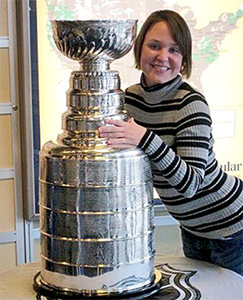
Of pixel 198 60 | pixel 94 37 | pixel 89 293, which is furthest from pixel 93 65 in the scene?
pixel 198 60

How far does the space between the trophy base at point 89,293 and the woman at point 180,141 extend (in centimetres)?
17

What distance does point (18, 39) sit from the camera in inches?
63.7

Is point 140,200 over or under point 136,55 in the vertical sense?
under

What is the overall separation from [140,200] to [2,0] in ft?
2.60

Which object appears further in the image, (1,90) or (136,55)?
(1,90)

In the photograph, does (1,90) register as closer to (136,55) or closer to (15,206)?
(15,206)

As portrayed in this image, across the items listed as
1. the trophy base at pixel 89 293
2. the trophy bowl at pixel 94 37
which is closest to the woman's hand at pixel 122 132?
the trophy bowl at pixel 94 37

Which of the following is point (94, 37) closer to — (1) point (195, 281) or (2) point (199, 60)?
(1) point (195, 281)

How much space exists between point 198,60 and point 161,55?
731 mm

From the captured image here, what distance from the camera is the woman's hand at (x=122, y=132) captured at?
1002 millimetres

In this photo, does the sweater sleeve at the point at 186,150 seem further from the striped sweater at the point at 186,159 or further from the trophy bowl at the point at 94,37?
the trophy bowl at the point at 94,37

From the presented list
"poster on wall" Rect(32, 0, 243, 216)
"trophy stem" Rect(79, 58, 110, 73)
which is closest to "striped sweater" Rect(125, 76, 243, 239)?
"trophy stem" Rect(79, 58, 110, 73)

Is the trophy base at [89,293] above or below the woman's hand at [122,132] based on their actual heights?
below

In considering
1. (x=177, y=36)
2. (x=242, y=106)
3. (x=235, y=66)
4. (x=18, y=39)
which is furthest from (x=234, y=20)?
(x=177, y=36)
